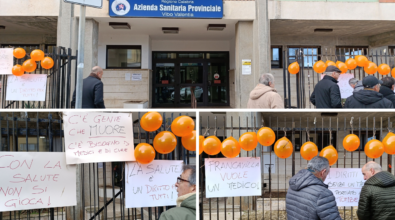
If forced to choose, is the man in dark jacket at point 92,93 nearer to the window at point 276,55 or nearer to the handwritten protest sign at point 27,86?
the handwritten protest sign at point 27,86

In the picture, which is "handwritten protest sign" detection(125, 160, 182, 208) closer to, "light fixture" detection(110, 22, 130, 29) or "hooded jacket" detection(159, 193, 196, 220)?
"hooded jacket" detection(159, 193, 196, 220)

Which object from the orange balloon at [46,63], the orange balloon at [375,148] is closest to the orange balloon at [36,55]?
the orange balloon at [46,63]

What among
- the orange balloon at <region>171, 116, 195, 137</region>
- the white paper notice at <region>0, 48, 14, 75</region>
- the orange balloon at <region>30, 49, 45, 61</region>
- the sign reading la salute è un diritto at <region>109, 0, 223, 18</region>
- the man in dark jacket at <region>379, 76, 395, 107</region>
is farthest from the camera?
the sign reading la salute è un diritto at <region>109, 0, 223, 18</region>

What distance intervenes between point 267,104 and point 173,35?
8.31m

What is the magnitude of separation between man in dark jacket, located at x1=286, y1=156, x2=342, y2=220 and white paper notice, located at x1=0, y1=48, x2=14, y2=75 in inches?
245

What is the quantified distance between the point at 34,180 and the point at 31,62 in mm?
4827

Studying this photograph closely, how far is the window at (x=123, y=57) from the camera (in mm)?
12922

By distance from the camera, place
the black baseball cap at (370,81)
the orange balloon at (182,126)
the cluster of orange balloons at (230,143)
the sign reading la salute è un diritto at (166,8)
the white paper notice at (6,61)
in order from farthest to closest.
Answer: the sign reading la salute è un diritto at (166,8) → the white paper notice at (6,61) → the black baseball cap at (370,81) → the cluster of orange balloons at (230,143) → the orange balloon at (182,126)

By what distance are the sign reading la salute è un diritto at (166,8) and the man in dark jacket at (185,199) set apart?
7550 millimetres

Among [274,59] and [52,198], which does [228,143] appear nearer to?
[52,198]

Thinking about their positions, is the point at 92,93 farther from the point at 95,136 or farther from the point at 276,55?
→ the point at 276,55

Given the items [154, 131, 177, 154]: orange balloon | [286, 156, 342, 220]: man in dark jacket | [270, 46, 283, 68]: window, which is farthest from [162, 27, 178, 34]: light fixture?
[286, 156, 342, 220]: man in dark jacket

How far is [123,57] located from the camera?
12953 millimetres

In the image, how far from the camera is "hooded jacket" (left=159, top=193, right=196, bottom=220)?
300cm
